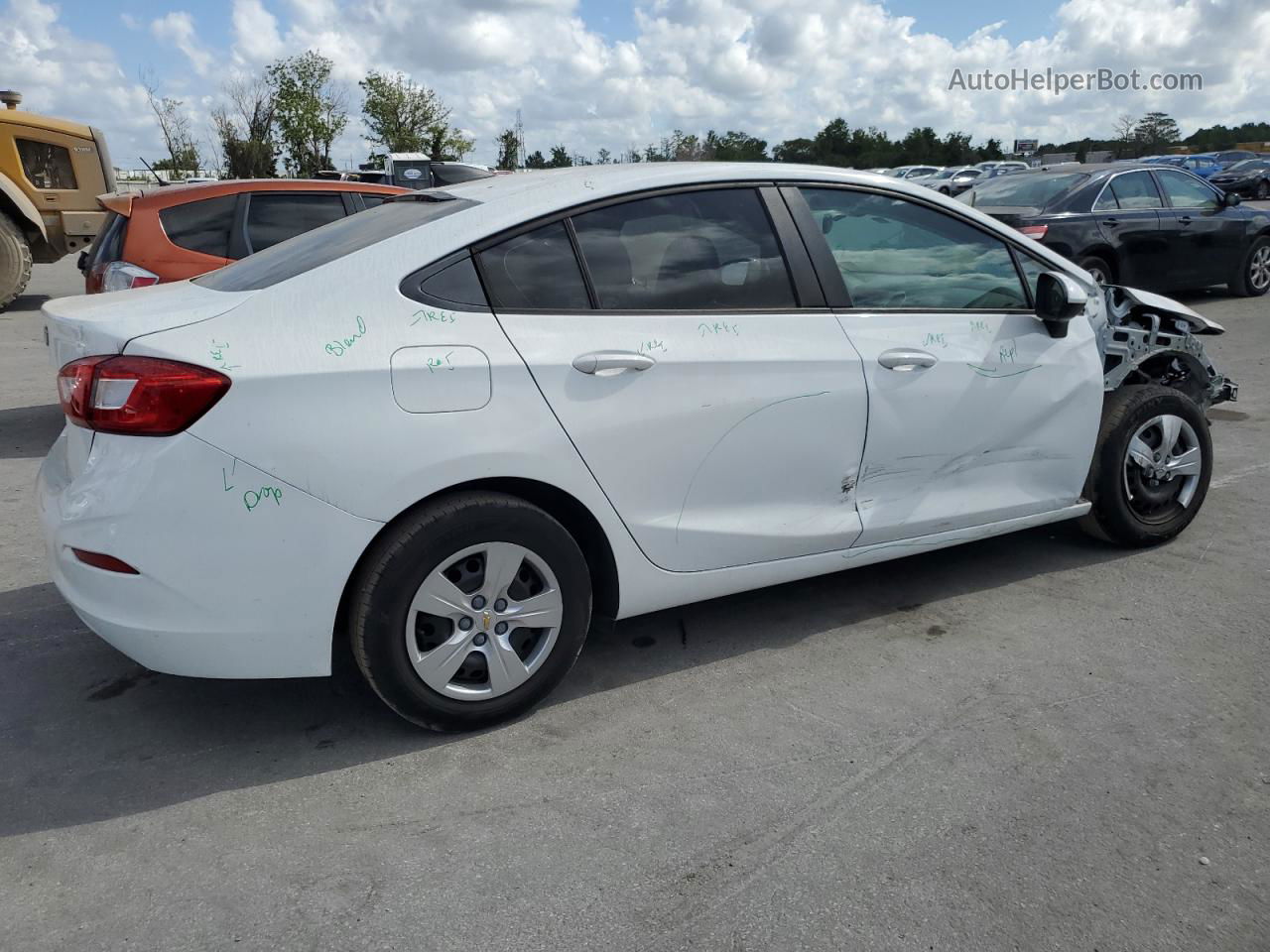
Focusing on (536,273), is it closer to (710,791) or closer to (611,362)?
(611,362)

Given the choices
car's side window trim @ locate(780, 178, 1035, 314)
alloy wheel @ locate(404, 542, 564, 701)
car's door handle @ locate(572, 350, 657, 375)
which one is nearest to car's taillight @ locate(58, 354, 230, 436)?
alloy wheel @ locate(404, 542, 564, 701)

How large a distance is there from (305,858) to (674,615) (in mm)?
1821

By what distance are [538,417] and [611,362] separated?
30 cm

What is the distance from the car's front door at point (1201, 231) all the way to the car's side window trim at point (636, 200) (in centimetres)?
926

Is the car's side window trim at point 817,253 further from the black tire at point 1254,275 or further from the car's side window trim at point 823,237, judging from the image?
the black tire at point 1254,275

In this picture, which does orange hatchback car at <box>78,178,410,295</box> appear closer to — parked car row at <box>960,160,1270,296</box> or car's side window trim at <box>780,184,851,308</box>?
car's side window trim at <box>780,184,851,308</box>

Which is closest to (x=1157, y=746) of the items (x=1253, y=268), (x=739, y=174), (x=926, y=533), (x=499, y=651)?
(x=926, y=533)

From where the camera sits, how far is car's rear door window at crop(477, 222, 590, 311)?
122 inches

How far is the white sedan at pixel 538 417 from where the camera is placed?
2.74 metres

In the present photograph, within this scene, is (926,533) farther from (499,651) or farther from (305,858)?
(305,858)

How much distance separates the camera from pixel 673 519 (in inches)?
132

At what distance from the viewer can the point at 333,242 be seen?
3.33m

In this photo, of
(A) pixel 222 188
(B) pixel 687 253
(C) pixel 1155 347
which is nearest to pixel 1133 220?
(C) pixel 1155 347

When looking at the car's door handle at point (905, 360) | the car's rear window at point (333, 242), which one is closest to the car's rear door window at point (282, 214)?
the car's rear window at point (333, 242)
